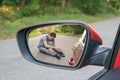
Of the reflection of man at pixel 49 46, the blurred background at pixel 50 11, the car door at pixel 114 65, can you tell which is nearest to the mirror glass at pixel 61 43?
the reflection of man at pixel 49 46

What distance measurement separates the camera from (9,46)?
970 cm

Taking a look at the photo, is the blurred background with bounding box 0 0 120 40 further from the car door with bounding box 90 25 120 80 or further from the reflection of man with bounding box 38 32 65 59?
the car door with bounding box 90 25 120 80

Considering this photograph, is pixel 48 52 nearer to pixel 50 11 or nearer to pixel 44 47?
pixel 44 47

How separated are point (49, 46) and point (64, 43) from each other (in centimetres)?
8

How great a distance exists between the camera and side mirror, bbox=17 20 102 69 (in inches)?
63.7

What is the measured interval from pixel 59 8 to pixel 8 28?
245 inches

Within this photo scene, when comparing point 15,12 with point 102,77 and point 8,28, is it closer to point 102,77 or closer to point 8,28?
point 8,28

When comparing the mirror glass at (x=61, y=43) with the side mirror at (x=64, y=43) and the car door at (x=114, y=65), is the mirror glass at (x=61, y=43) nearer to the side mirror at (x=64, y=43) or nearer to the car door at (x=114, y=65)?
the side mirror at (x=64, y=43)

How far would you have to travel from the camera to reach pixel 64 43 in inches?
69.9

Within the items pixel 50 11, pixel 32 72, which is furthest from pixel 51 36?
pixel 50 11

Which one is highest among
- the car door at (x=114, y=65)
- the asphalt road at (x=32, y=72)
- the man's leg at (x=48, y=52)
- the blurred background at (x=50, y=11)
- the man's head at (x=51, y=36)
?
the car door at (x=114, y=65)

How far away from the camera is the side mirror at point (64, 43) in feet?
5.31

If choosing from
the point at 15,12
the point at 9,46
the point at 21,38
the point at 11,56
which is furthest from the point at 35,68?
the point at 15,12

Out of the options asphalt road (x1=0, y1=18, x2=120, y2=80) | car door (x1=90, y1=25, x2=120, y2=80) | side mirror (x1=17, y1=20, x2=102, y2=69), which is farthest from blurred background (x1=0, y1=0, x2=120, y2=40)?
car door (x1=90, y1=25, x2=120, y2=80)
